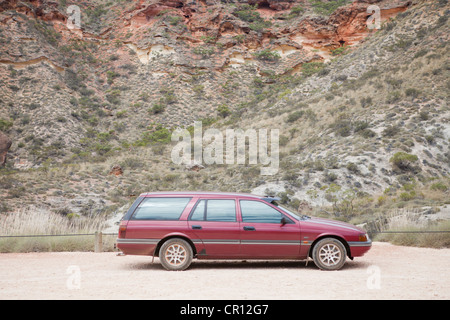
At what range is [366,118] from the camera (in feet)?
95.8

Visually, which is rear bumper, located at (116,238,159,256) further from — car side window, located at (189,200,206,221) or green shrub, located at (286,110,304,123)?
green shrub, located at (286,110,304,123)

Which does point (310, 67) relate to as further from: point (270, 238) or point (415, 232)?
point (270, 238)

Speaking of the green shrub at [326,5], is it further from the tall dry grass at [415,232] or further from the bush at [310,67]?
the tall dry grass at [415,232]

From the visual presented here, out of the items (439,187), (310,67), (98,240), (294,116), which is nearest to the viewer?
(98,240)

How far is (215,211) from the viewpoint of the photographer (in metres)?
7.68

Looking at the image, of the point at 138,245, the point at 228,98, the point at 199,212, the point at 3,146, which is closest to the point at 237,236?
the point at 199,212

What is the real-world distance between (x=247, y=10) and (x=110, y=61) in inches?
984

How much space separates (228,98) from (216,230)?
1845 inches

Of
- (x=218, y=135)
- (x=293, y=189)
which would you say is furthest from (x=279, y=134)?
(x=293, y=189)

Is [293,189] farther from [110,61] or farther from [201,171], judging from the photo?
[110,61]

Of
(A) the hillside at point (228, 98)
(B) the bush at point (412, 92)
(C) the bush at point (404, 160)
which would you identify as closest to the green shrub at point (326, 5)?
(A) the hillside at point (228, 98)

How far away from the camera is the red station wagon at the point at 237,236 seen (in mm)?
7387

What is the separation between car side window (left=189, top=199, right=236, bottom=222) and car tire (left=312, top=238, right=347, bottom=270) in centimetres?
169

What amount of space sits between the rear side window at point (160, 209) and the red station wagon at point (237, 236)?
0.02m
